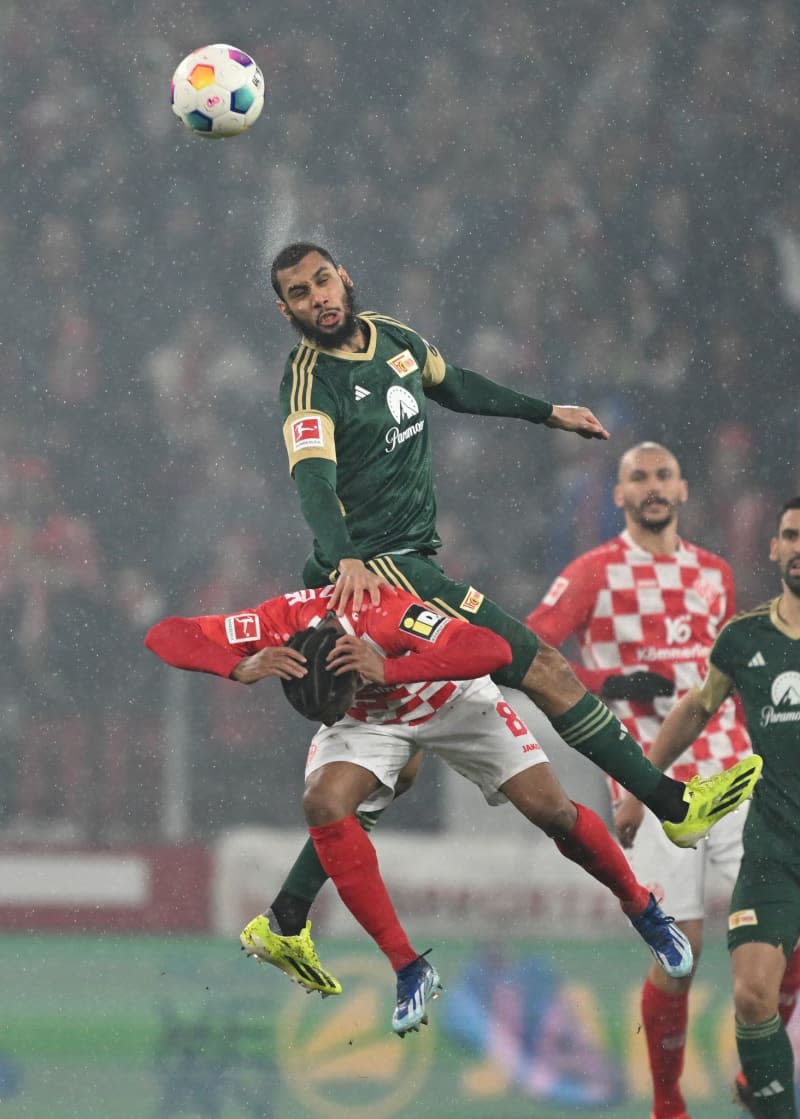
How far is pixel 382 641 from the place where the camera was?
171 inches

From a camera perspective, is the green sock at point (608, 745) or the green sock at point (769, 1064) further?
the green sock at point (769, 1064)

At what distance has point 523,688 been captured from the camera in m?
4.50

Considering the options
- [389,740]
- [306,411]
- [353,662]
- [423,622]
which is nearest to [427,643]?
[423,622]

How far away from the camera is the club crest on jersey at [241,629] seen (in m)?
4.35

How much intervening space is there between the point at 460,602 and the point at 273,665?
0.55 m

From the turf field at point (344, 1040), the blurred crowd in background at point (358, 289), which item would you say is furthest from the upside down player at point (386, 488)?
the blurred crowd in background at point (358, 289)

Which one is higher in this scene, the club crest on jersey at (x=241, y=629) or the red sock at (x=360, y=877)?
the club crest on jersey at (x=241, y=629)

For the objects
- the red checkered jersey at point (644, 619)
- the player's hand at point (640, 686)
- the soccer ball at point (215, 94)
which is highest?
the soccer ball at point (215, 94)

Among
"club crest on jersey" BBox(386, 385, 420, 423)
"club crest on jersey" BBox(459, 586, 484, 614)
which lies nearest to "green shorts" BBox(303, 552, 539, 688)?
"club crest on jersey" BBox(459, 586, 484, 614)

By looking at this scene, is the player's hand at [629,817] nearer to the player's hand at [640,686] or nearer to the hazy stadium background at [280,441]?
the player's hand at [640,686]

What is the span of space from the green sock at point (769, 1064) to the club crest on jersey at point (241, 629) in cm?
174

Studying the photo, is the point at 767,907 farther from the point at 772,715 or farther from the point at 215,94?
the point at 215,94

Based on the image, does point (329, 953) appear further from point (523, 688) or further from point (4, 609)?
point (523, 688)

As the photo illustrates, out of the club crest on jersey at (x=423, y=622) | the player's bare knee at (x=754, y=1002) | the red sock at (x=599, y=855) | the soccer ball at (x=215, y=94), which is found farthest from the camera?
the soccer ball at (x=215, y=94)
